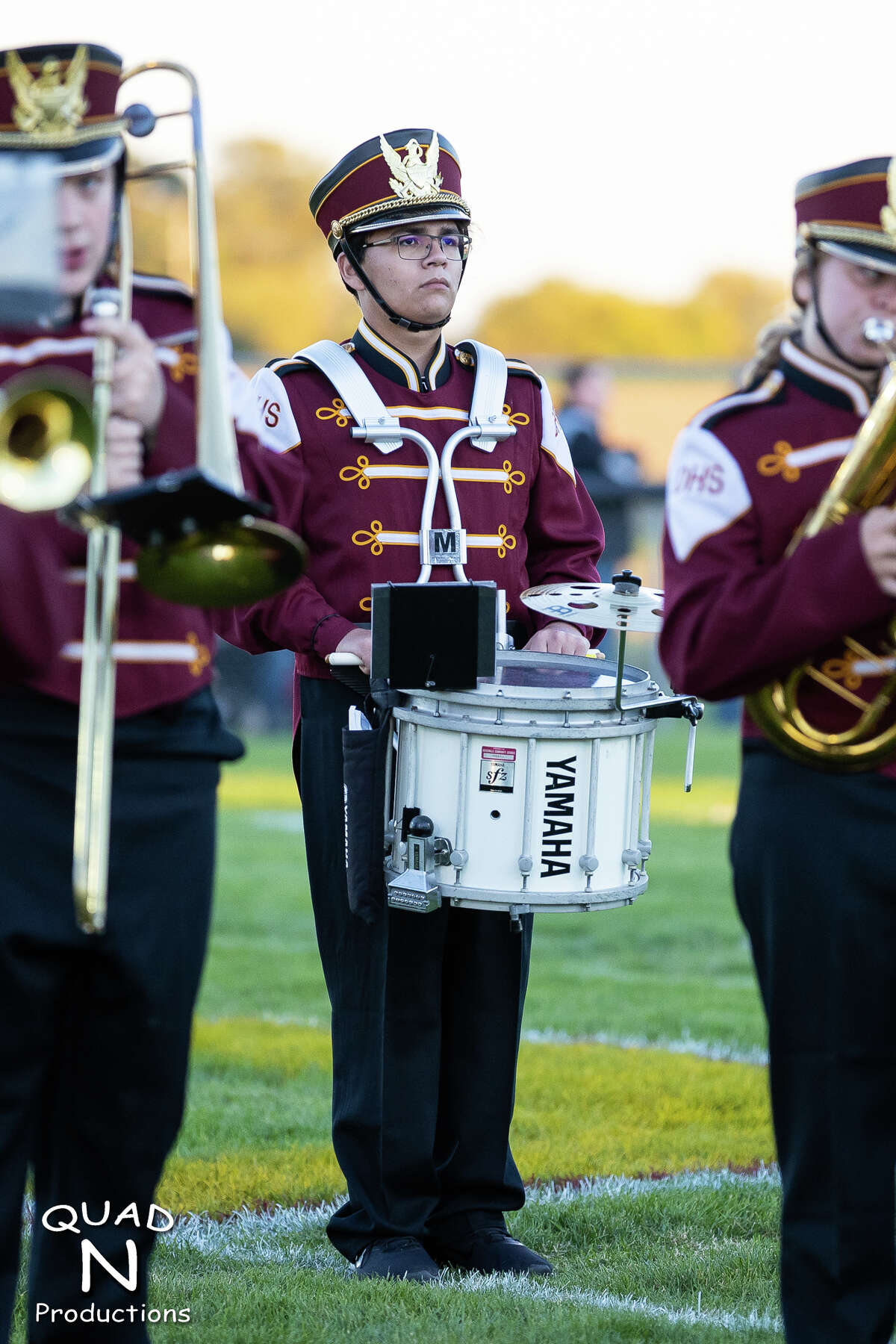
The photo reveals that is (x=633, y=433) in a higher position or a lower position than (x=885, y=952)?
lower

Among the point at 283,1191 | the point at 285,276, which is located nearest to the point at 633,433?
the point at 285,276

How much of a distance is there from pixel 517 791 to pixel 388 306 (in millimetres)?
1232

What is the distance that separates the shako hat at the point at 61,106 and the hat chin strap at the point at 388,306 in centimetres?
146

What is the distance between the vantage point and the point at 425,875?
4117 mm

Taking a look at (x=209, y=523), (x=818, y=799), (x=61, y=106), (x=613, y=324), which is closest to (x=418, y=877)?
(x=818, y=799)

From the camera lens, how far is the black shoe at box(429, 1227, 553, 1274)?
4441mm

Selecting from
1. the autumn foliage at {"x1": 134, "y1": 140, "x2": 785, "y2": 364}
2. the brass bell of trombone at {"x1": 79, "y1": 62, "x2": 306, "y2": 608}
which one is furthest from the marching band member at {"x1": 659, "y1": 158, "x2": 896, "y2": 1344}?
the autumn foliage at {"x1": 134, "y1": 140, "x2": 785, "y2": 364}

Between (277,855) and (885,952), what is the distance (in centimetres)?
912

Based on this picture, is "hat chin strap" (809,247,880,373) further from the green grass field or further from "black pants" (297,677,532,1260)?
the green grass field

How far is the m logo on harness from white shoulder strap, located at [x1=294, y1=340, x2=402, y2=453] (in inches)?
8.9

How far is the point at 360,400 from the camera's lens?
4.48 m

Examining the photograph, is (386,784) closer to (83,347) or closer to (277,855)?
(83,347)

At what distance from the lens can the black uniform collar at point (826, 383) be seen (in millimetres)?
3199

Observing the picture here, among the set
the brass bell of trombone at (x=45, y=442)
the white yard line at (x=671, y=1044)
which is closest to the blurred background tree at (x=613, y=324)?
the white yard line at (x=671, y=1044)
